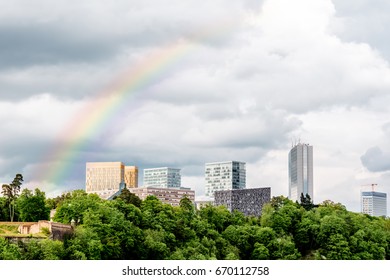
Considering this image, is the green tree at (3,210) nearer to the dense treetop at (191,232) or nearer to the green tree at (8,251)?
the dense treetop at (191,232)

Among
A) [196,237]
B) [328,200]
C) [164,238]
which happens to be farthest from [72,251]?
[328,200]

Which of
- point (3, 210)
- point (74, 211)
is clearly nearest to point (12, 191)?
point (3, 210)

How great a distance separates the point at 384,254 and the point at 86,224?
220 feet

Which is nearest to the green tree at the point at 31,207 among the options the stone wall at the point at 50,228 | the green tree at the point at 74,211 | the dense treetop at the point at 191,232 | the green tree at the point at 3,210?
the dense treetop at the point at 191,232

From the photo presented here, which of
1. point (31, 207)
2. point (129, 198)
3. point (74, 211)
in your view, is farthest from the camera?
point (129, 198)

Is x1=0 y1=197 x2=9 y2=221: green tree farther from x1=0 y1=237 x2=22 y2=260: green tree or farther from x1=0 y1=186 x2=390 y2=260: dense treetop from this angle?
x1=0 y1=237 x2=22 y2=260: green tree

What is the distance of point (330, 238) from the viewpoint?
124000 mm

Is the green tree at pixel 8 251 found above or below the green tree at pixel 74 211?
below

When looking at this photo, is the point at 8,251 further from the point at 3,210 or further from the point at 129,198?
the point at 129,198

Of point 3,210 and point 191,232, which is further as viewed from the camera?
point 191,232

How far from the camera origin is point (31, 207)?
309ft

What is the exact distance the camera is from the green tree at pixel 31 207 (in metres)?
93.6

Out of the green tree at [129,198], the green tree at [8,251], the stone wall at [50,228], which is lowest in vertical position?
the green tree at [8,251]

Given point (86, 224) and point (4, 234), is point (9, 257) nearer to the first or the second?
point (4, 234)
